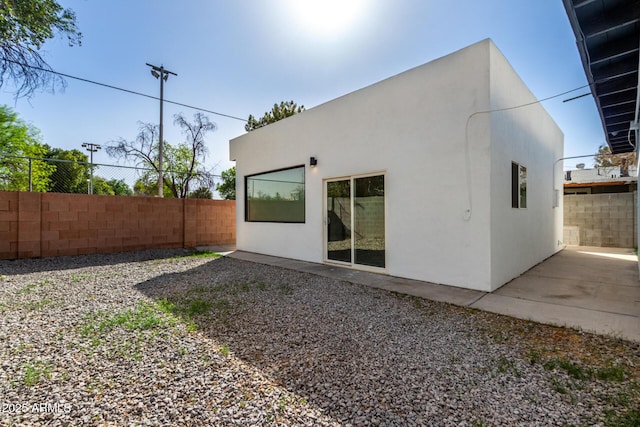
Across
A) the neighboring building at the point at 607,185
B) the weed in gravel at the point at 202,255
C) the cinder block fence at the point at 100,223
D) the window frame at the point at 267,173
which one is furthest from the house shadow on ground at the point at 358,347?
the neighboring building at the point at 607,185

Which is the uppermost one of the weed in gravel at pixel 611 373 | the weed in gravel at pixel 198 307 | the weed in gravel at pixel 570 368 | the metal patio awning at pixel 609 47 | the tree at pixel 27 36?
the tree at pixel 27 36

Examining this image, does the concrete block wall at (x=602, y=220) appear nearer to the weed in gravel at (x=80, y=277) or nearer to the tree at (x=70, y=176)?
the weed in gravel at (x=80, y=277)

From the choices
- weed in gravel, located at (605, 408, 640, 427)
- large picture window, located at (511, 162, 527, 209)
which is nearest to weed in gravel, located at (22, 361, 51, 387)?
weed in gravel, located at (605, 408, 640, 427)

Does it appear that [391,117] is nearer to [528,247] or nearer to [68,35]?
[528,247]

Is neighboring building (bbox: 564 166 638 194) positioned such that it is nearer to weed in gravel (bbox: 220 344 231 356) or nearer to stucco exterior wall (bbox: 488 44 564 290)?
stucco exterior wall (bbox: 488 44 564 290)

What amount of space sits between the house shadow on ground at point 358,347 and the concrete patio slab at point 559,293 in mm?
523

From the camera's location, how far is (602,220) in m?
9.81

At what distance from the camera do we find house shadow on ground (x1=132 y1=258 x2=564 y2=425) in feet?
5.95

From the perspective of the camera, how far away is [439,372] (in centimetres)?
217

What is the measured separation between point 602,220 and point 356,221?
9736 millimetres

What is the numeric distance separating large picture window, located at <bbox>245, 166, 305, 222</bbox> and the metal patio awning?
17.1 feet

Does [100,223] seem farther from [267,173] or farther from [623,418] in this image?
[623,418]

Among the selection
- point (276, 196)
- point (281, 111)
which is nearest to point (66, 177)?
point (276, 196)

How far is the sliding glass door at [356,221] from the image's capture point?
5535mm
